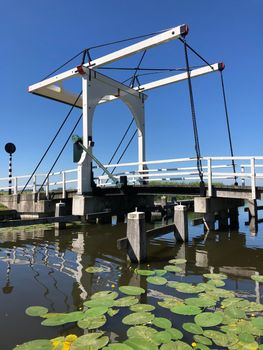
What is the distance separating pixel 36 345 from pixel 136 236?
→ 3.57 m

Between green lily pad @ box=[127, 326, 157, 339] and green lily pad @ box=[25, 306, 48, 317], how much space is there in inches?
49.2

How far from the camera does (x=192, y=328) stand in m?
3.35

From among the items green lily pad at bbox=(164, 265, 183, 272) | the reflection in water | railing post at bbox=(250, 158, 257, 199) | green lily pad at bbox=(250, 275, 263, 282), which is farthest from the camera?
railing post at bbox=(250, 158, 257, 199)

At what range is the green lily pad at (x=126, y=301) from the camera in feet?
13.4

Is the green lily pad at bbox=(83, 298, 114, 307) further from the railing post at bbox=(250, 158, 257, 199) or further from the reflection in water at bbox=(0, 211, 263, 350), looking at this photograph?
the railing post at bbox=(250, 158, 257, 199)

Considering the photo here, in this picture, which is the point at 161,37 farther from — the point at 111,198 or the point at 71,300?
the point at 71,300

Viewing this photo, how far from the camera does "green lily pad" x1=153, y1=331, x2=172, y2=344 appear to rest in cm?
305

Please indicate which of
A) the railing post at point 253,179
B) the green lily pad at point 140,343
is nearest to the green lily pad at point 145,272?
the green lily pad at point 140,343

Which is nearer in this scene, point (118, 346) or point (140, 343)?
point (118, 346)

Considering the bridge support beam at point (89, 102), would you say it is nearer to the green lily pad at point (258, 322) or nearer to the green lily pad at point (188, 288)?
the green lily pad at point (188, 288)

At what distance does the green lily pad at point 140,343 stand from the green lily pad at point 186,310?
33.1 inches

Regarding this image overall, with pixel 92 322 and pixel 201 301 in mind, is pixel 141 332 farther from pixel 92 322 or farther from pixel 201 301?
pixel 201 301

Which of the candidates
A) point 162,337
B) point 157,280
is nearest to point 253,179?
point 157,280

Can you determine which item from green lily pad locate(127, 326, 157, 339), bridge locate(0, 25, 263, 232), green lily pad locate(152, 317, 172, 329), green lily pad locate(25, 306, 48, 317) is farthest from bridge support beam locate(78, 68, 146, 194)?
green lily pad locate(127, 326, 157, 339)
